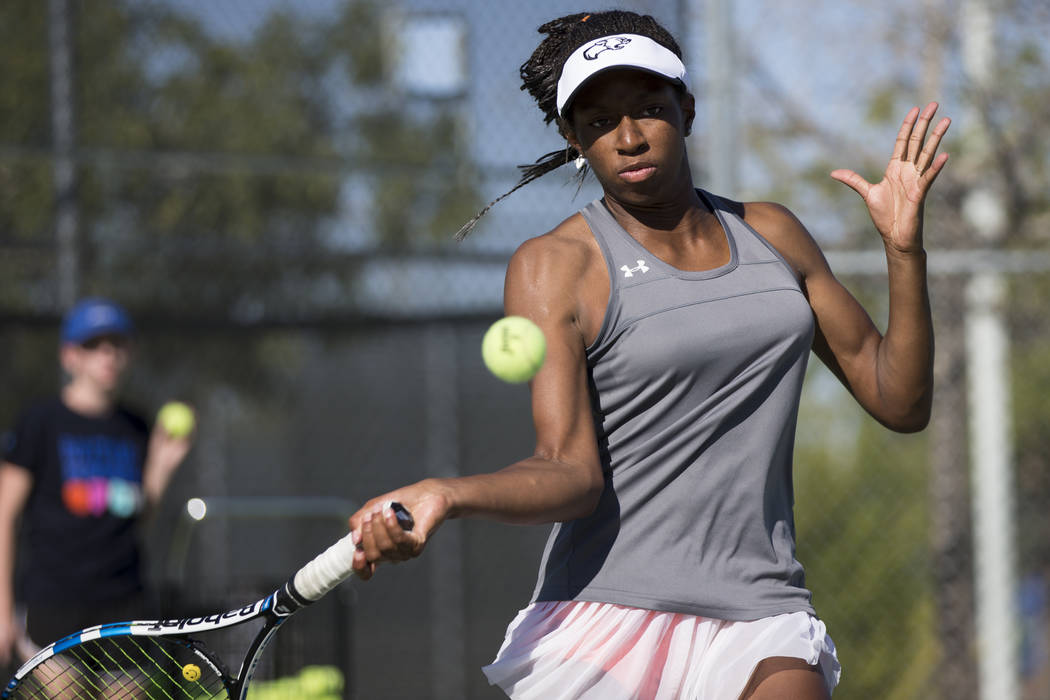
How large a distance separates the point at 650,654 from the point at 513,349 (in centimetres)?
62

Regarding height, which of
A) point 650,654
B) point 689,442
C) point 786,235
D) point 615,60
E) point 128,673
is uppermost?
point 615,60

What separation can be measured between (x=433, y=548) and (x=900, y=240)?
4.91 metres

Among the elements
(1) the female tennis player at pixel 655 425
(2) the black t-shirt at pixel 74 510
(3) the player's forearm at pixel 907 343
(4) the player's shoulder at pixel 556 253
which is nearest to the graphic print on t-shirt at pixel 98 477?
(2) the black t-shirt at pixel 74 510

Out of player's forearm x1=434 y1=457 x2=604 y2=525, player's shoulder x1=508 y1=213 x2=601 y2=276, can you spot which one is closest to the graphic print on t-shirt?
player's shoulder x1=508 y1=213 x2=601 y2=276

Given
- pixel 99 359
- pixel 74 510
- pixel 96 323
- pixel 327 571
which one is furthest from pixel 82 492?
pixel 327 571

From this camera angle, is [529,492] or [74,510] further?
[74,510]

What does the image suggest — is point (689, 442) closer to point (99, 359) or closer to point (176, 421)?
point (176, 421)

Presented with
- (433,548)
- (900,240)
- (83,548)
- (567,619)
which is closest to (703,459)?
(567,619)

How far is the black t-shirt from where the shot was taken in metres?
4.75

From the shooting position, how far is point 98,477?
4.87 m

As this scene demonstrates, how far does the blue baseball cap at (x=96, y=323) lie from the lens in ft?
16.2

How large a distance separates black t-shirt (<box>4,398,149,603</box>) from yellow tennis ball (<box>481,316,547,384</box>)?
2925 millimetres

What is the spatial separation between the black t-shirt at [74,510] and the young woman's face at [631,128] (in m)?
2.87

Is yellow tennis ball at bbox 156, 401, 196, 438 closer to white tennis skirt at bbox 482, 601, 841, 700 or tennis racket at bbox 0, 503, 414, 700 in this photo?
tennis racket at bbox 0, 503, 414, 700
